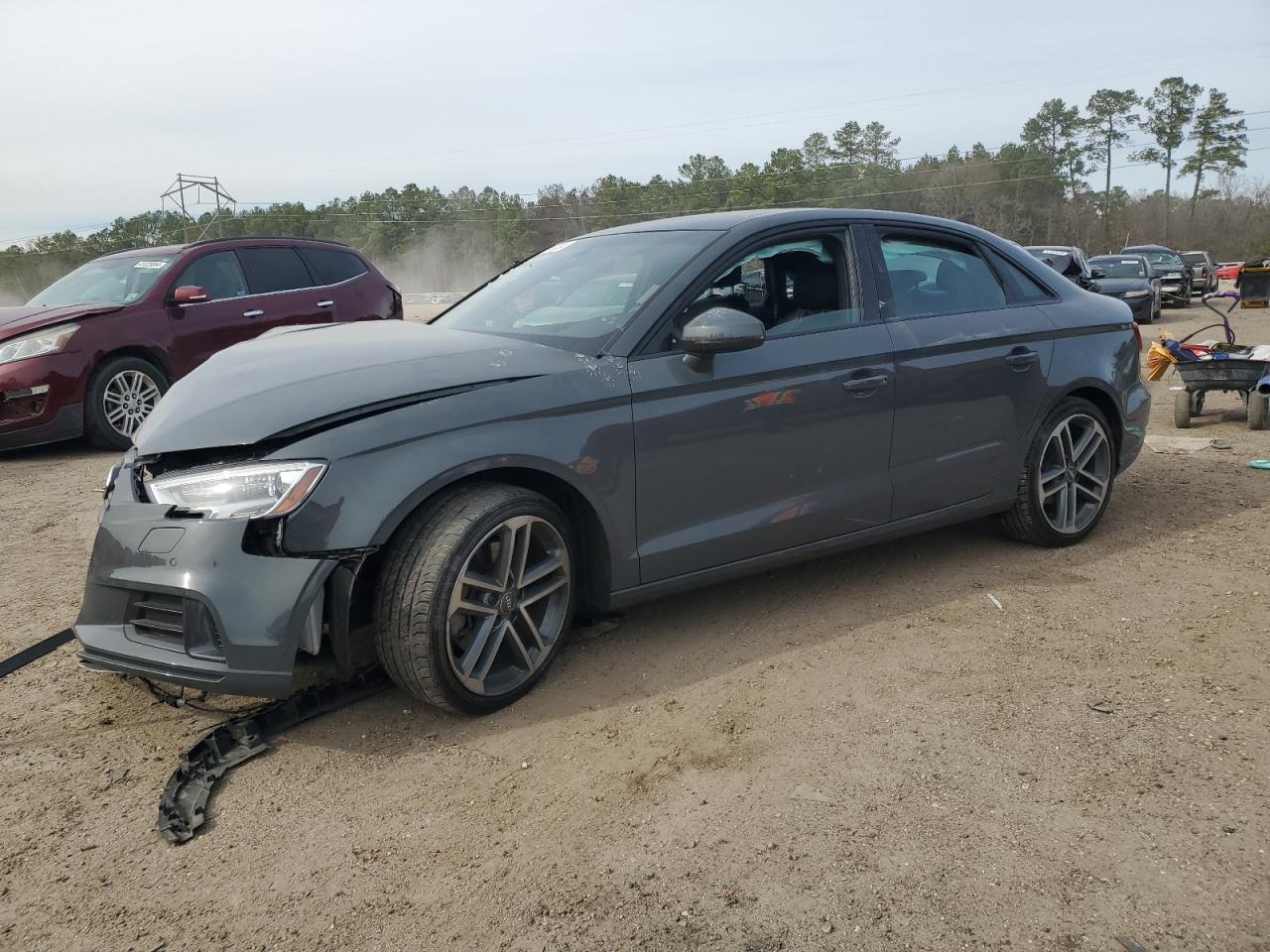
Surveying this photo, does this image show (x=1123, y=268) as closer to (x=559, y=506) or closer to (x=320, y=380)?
(x=559, y=506)

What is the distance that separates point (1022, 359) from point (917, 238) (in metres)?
0.74

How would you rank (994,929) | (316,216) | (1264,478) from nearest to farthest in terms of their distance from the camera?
(994,929) → (1264,478) → (316,216)

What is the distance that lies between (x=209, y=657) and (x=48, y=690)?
1.11 meters

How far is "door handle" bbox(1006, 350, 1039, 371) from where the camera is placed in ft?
15.0

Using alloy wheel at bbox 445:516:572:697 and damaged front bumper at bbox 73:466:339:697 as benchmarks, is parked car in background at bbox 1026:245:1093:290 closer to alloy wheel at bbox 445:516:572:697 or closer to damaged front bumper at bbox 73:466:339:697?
alloy wheel at bbox 445:516:572:697

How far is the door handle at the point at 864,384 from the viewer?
3998 millimetres

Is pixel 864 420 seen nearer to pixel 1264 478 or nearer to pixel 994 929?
pixel 994 929

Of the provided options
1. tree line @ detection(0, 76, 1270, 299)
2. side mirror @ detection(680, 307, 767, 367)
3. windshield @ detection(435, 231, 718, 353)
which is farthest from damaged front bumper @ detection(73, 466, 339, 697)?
tree line @ detection(0, 76, 1270, 299)

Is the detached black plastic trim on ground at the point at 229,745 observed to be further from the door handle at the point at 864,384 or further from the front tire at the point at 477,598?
the door handle at the point at 864,384

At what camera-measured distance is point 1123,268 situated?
2386 centimetres

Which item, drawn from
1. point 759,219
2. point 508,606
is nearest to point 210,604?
point 508,606

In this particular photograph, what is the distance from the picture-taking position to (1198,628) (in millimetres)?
3920

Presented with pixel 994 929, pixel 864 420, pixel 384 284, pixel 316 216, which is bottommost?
pixel 994 929

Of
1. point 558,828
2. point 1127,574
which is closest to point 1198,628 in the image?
point 1127,574
